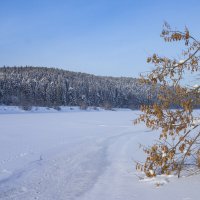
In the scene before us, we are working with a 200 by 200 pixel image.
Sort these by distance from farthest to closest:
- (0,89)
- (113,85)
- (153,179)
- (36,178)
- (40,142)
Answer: (113,85) < (0,89) < (40,142) < (36,178) < (153,179)

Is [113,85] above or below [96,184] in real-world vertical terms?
above

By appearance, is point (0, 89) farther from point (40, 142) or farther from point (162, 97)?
point (162, 97)

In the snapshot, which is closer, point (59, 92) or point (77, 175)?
point (77, 175)

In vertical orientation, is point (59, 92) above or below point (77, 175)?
above

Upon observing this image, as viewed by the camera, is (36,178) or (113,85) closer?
(36,178)

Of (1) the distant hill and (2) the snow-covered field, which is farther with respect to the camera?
(1) the distant hill

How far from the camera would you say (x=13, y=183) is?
27.9ft

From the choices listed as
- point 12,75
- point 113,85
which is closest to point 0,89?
point 12,75

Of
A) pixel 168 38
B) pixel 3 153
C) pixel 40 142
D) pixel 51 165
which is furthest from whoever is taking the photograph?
pixel 40 142

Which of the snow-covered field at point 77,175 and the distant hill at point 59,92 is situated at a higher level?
the distant hill at point 59,92

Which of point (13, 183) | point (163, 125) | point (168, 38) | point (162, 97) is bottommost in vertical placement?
point (13, 183)

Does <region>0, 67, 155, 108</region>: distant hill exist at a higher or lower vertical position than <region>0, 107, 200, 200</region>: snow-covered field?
higher

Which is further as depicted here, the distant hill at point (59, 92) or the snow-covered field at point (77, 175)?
the distant hill at point (59, 92)

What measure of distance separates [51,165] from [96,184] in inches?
110
